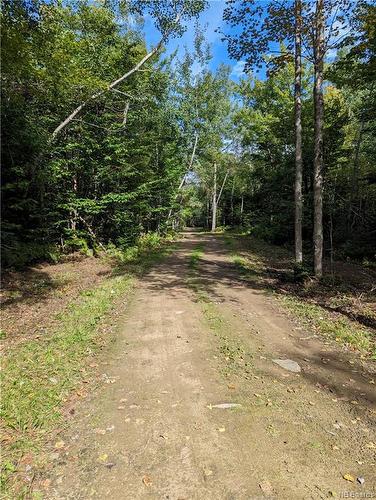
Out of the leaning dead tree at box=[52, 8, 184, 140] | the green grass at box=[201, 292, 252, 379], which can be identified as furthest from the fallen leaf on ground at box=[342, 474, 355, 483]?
the leaning dead tree at box=[52, 8, 184, 140]

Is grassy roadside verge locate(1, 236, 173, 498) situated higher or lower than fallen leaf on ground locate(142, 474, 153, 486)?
higher

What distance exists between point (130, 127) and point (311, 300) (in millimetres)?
12146

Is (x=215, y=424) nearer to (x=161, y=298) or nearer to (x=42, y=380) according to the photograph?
(x=42, y=380)

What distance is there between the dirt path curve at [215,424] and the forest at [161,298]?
0.07ft

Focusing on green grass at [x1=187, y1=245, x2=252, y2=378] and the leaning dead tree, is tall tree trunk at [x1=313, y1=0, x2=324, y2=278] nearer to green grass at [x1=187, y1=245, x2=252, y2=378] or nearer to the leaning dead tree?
green grass at [x1=187, y1=245, x2=252, y2=378]

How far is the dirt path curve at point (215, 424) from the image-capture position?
291 centimetres

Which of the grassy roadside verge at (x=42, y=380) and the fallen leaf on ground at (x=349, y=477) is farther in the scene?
the grassy roadside verge at (x=42, y=380)

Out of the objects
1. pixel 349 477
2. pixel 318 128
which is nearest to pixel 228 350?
pixel 349 477

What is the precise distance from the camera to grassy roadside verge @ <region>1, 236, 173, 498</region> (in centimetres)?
319

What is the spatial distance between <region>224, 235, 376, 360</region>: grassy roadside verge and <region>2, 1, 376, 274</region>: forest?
1277 mm

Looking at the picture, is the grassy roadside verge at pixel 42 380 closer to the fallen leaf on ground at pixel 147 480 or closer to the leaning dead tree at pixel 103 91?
the fallen leaf on ground at pixel 147 480

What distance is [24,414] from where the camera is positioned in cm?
378

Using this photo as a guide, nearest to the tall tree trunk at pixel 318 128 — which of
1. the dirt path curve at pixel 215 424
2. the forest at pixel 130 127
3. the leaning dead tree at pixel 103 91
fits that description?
the forest at pixel 130 127

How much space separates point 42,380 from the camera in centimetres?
454
